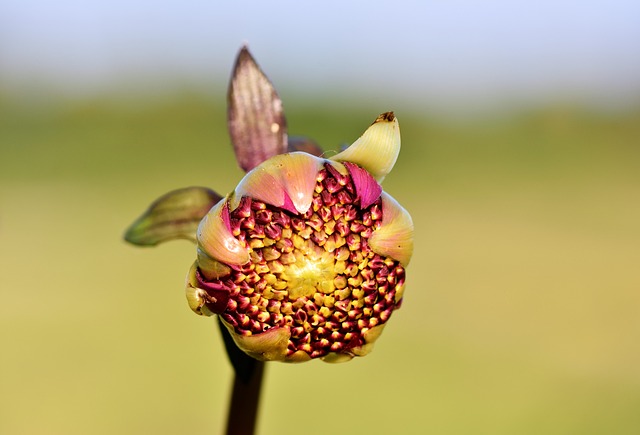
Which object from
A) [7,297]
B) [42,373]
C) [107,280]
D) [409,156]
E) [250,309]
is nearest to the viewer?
[250,309]

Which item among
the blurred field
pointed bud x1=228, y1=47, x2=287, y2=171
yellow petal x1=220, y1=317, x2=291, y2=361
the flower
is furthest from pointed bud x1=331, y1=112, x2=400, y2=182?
the blurred field

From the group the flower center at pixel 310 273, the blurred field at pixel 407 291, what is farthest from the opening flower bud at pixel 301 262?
the blurred field at pixel 407 291

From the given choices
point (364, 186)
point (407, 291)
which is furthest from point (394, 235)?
point (407, 291)

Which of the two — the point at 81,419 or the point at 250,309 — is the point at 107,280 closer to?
the point at 81,419

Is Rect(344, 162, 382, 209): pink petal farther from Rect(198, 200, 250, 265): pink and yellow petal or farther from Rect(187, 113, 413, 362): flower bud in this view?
Rect(198, 200, 250, 265): pink and yellow petal

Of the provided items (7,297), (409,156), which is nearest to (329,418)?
(7,297)

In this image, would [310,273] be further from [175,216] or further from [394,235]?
[175,216]

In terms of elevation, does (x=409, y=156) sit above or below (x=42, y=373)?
above
